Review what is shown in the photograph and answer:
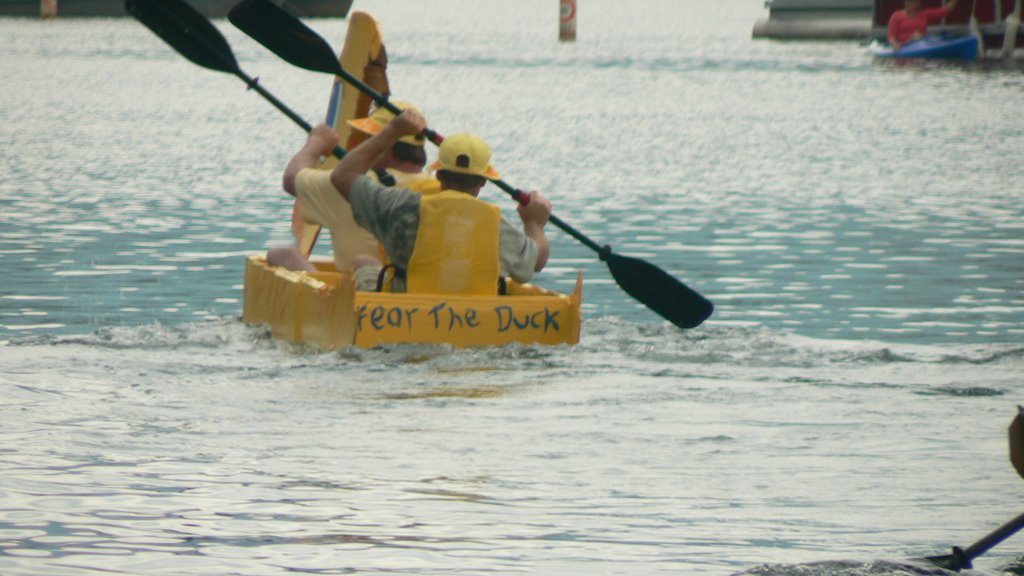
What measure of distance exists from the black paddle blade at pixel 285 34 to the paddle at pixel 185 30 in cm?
→ 52

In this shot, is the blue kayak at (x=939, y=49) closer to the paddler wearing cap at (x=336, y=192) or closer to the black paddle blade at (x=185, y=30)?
the black paddle blade at (x=185, y=30)

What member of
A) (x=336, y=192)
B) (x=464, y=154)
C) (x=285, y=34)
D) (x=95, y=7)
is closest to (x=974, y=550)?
(x=464, y=154)

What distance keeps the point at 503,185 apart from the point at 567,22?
58951 millimetres

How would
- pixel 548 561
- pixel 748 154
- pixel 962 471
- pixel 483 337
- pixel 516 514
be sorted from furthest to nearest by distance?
pixel 748 154 < pixel 483 337 < pixel 962 471 < pixel 516 514 < pixel 548 561

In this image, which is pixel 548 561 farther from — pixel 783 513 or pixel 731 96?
pixel 731 96

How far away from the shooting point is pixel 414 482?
7.93 m

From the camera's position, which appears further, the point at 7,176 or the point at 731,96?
the point at 731,96

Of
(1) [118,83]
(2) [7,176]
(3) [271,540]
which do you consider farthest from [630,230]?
(1) [118,83]

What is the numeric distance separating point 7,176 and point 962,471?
58.1 ft

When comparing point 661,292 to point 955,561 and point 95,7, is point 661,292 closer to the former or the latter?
point 955,561

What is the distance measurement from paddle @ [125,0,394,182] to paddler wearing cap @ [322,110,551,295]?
3.11 m

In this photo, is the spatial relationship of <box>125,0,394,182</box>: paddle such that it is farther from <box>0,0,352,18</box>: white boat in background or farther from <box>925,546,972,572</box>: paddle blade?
<box>0,0,352,18</box>: white boat in background

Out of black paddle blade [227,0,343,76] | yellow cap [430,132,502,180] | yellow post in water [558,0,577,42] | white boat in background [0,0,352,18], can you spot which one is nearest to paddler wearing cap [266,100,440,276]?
yellow cap [430,132,502,180]

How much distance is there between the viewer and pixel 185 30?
13875mm
